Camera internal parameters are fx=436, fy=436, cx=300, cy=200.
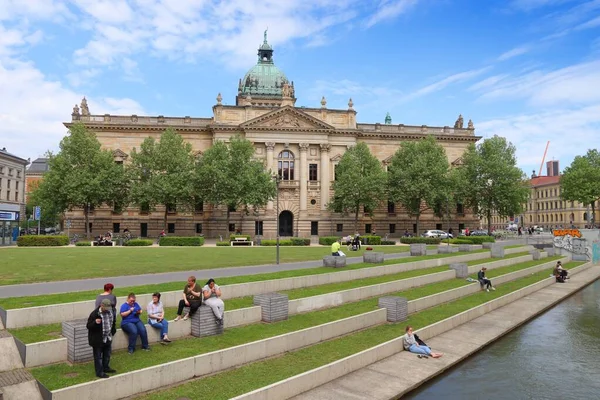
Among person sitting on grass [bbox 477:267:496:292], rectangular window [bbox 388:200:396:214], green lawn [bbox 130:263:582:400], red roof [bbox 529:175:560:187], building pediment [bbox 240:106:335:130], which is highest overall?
building pediment [bbox 240:106:335:130]

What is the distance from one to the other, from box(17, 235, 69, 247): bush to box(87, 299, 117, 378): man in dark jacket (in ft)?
131

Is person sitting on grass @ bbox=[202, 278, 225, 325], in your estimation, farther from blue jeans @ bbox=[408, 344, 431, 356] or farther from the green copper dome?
the green copper dome

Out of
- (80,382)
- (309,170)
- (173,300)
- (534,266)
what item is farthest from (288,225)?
(80,382)

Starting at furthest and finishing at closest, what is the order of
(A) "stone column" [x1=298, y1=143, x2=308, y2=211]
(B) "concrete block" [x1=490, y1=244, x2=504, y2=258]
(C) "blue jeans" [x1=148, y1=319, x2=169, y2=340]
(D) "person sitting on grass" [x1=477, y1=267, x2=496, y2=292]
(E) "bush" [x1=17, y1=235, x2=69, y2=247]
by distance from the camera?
(A) "stone column" [x1=298, y1=143, x2=308, y2=211] < (E) "bush" [x1=17, y1=235, x2=69, y2=247] < (B) "concrete block" [x1=490, y1=244, x2=504, y2=258] < (D) "person sitting on grass" [x1=477, y1=267, x2=496, y2=292] < (C) "blue jeans" [x1=148, y1=319, x2=169, y2=340]

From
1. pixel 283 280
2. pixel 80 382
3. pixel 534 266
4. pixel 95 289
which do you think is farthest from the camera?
pixel 534 266

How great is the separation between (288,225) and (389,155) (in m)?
20.4

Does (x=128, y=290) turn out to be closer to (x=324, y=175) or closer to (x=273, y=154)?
(x=273, y=154)

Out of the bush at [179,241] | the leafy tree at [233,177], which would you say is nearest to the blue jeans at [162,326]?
the bush at [179,241]

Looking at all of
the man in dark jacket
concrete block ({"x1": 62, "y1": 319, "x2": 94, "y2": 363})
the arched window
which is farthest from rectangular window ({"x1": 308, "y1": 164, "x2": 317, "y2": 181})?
the man in dark jacket

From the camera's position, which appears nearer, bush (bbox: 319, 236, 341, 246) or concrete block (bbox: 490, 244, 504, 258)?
concrete block (bbox: 490, 244, 504, 258)

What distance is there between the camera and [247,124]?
213ft

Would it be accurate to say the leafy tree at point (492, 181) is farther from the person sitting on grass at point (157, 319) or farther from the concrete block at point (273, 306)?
the person sitting on grass at point (157, 319)

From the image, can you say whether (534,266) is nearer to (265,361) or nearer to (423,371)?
(423,371)

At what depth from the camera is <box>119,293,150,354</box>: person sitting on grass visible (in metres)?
12.1
